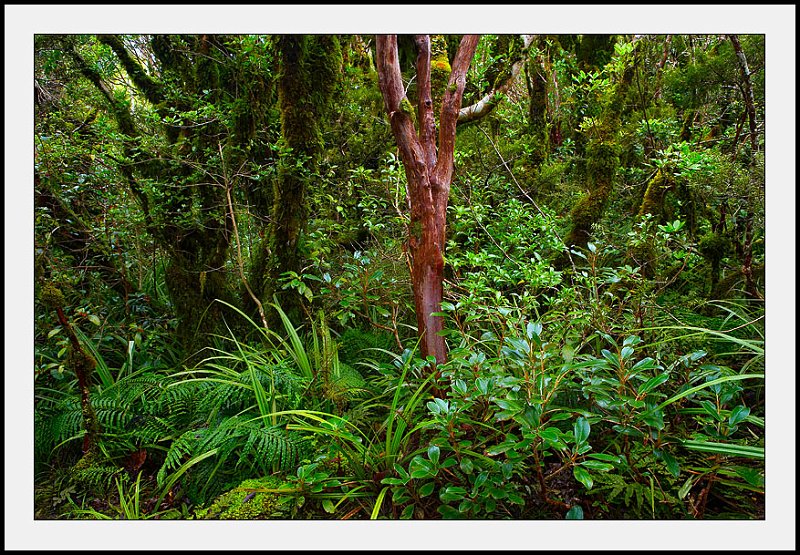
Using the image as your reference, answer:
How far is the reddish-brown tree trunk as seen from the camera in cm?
205

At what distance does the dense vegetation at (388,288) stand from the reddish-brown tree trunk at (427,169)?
2 centimetres

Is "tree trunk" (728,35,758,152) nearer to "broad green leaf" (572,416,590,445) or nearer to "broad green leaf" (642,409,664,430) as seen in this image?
"broad green leaf" (642,409,664,430)

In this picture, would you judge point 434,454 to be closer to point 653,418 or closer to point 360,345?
point 653,418

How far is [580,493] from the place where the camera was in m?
1.63

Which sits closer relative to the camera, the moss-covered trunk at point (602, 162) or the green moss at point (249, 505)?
the green moss at point (249, 505)

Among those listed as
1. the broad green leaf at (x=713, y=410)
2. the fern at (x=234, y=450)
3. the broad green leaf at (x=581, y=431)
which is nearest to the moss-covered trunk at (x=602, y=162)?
the broad green leaf at (x=713, y=410)

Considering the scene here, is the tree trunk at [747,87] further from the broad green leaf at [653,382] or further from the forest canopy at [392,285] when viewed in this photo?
the broad green leaf at [653,382]

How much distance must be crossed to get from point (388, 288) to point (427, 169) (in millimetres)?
762

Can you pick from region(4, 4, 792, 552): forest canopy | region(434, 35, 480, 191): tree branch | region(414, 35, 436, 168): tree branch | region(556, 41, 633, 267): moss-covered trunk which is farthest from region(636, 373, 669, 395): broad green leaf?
region(556, 41, 633, 267): moss-covered trunk

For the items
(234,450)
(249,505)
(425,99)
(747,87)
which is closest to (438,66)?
(425,99)

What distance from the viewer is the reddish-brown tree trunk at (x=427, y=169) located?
2.05 metres

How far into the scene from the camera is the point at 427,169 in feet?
6.91
